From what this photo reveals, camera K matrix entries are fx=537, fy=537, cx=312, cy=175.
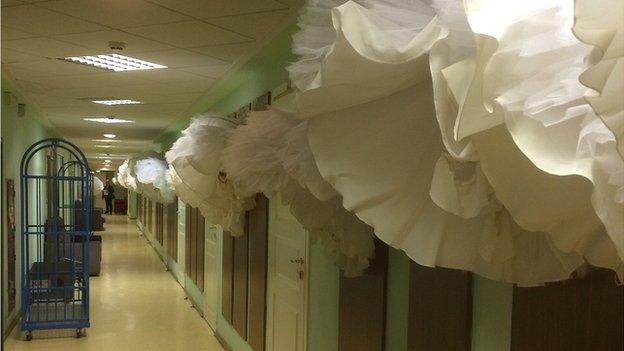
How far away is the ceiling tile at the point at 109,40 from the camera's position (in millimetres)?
2967

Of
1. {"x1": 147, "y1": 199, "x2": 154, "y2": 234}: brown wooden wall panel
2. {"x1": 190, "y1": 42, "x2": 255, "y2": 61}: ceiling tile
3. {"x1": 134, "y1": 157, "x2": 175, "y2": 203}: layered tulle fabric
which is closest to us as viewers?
{"x1": 190, "y1": 42, "x2": 255, "y2": 61}: ceiling tile

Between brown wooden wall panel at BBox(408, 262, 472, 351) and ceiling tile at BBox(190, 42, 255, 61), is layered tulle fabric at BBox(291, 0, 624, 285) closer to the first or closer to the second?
brown wooden wall panel at BBox(408, 262, 472, 351)

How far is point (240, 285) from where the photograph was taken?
13.9 ft

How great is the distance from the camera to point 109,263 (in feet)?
31.0

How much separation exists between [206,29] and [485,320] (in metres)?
2.06

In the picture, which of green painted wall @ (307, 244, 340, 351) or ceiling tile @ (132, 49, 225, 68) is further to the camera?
ceiling tile @ (132, 49, 225, 68)

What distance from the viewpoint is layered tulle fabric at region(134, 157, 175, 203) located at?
681cm

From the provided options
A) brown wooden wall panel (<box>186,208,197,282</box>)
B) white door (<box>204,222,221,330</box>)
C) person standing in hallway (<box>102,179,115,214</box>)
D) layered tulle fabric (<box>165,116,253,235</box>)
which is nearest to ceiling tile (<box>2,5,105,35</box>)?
layered tulle fabric (<box>165,116,253,235</box>)

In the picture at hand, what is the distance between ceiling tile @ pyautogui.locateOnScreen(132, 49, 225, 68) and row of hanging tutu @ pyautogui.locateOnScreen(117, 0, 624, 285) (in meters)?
2.10

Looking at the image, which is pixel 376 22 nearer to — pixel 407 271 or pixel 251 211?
pixel 407 271

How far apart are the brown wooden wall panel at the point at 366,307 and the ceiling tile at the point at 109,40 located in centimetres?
179

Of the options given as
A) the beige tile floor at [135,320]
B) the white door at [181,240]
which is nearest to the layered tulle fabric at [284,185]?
the beige tile floor at [135,320]

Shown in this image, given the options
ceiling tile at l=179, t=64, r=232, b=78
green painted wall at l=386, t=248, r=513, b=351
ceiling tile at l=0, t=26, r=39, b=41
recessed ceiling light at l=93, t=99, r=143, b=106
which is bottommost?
green painted wall at l=386, t=248, r=513, b=351

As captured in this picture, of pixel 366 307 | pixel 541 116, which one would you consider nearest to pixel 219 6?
pixel 366 307
